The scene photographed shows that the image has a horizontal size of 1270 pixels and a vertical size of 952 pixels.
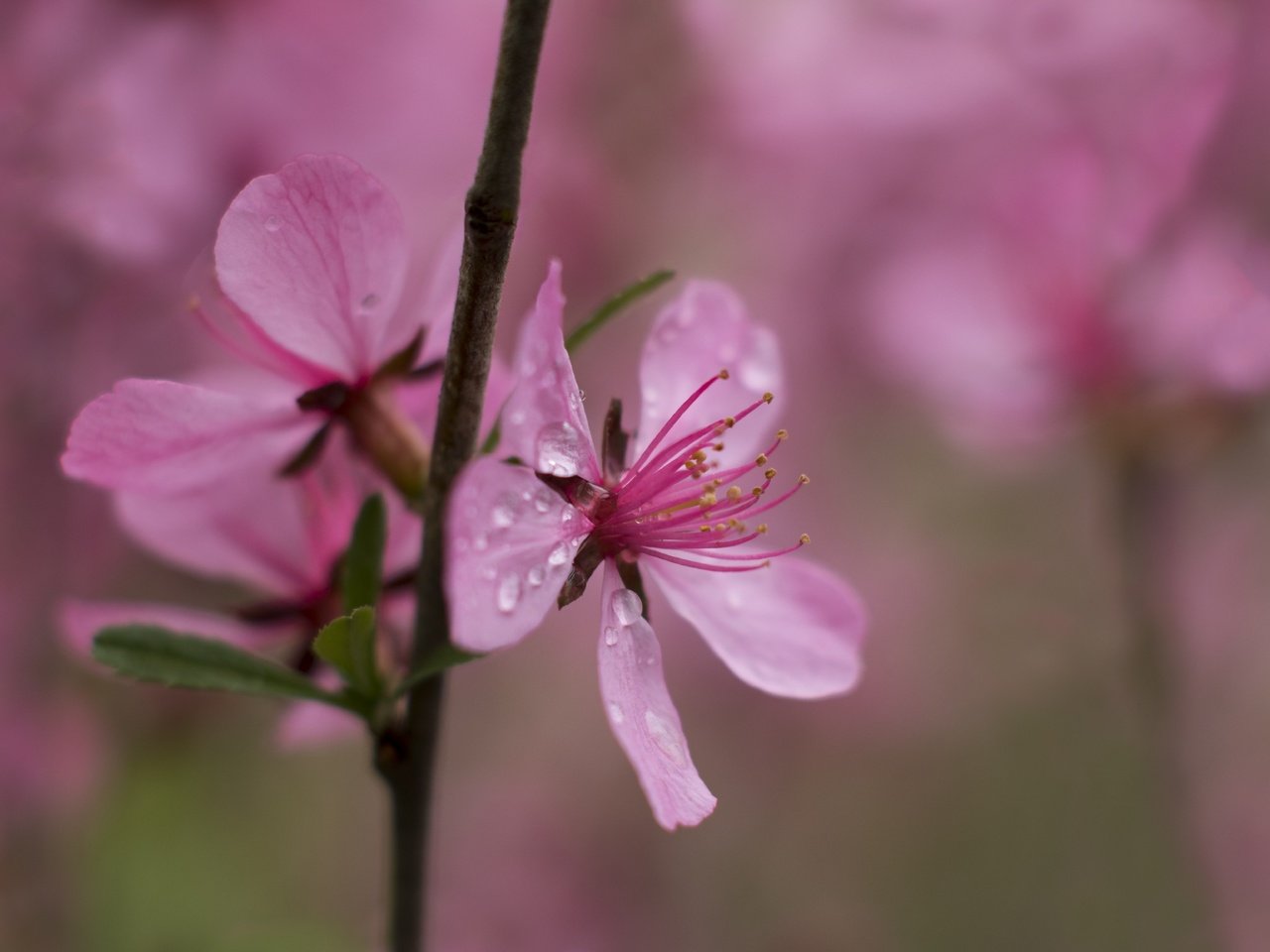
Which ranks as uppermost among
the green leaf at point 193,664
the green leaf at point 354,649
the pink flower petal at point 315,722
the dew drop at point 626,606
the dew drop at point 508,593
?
the dew drop at point 508,593

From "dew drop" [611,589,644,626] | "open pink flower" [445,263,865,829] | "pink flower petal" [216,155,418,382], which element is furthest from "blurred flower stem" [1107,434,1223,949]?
"pink flower petal" [216,155,418,382]

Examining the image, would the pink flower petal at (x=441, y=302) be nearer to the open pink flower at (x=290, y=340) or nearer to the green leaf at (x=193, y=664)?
the open pink flower at (x=290, y=340)

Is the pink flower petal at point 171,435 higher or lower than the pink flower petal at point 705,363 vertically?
lower

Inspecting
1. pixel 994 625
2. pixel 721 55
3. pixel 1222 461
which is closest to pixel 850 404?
pixel 994 625

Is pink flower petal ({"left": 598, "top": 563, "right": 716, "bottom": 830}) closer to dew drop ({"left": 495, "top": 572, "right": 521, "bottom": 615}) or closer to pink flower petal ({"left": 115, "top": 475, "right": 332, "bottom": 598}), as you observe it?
dew drop ({"left": 495, "top": 572, "right": 521, "bottom": 615})

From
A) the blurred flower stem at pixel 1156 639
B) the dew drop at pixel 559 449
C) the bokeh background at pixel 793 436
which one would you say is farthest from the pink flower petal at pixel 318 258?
the blurred flower stem at pixel 1156 639

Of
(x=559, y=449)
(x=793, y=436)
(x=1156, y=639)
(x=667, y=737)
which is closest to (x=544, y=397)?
(x=559, y=449)

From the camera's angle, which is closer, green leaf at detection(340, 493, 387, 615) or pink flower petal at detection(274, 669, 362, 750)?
green leaf at detection(340, 493, 387, 615)
